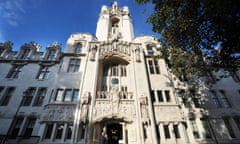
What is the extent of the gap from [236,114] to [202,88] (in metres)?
4.51

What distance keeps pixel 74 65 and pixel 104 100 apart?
6737 millimetres

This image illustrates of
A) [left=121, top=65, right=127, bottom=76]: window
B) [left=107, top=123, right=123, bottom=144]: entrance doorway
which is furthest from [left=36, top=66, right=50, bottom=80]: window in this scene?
[left=107, top=123, right=123, bottom=144]: entrance doorway

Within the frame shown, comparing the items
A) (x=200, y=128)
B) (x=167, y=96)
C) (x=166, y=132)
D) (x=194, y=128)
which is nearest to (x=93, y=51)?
(x=167, y=96)

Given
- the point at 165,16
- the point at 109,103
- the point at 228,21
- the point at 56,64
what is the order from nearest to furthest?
the point at 228,21, the point at 165,16, the point at 109,103, the point at 56,64

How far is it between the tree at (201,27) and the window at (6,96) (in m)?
17.6

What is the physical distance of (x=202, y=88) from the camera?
49.6 feet

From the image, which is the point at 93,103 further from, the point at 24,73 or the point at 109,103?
the point at 24,73

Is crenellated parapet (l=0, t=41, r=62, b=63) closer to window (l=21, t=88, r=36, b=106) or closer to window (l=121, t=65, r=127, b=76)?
window (l=21, t=88, r=36, b=106)

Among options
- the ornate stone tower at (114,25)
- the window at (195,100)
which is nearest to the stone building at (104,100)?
the window at (195,100)

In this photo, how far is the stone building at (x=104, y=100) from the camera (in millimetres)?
11734

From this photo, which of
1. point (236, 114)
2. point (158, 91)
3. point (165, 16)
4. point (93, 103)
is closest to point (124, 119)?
point (93, 103)

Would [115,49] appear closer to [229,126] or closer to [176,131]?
[176,131]

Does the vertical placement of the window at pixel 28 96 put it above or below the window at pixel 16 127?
above

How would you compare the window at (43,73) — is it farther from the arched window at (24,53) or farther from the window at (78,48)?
the window at (78,48)
